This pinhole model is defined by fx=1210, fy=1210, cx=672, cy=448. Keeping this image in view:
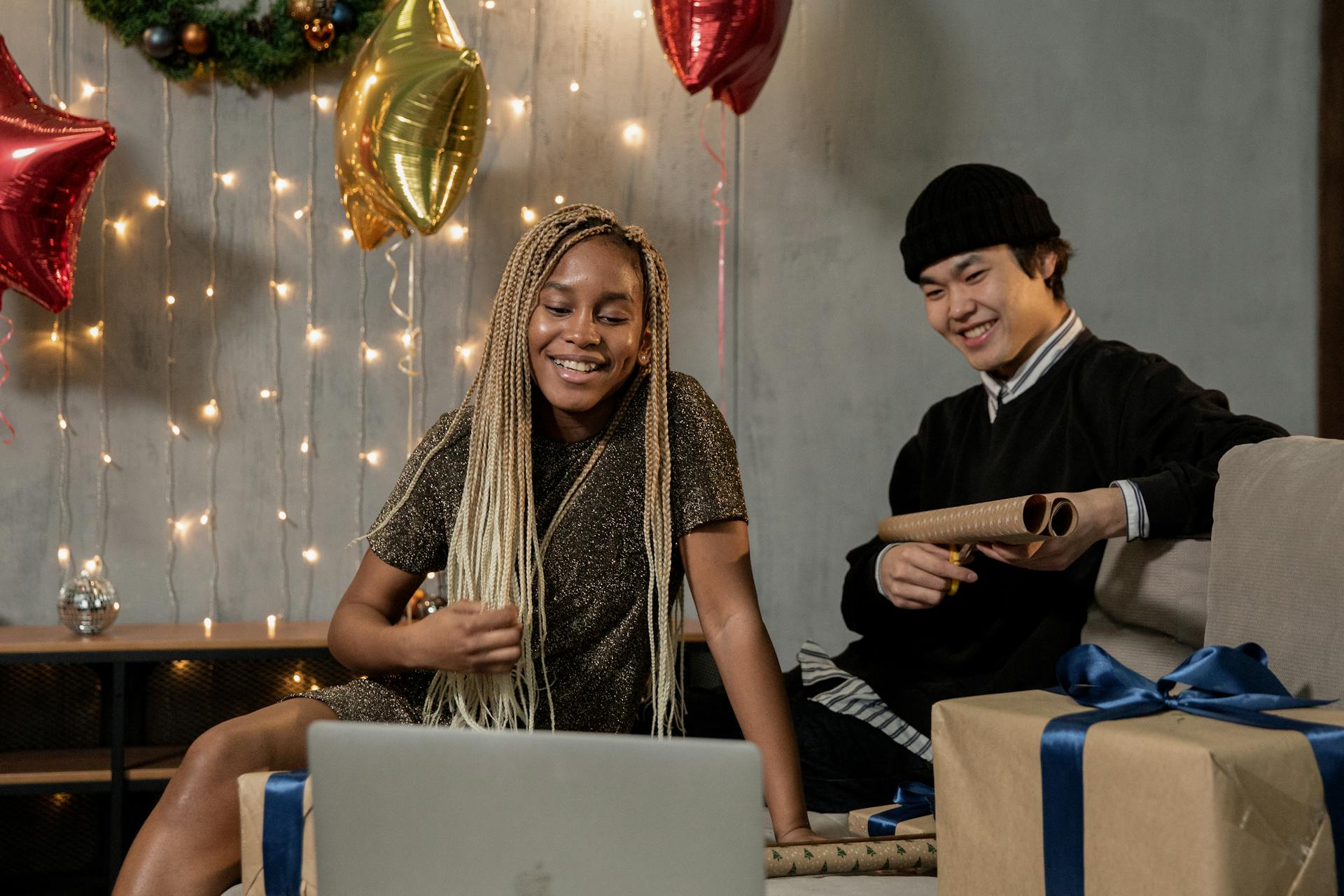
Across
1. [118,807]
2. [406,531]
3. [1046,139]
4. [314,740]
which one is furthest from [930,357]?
[314,740]

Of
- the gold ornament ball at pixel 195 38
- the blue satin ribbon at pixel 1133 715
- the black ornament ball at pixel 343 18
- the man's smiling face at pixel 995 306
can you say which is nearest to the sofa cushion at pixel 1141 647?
the man's smiling face at pixel 995 306

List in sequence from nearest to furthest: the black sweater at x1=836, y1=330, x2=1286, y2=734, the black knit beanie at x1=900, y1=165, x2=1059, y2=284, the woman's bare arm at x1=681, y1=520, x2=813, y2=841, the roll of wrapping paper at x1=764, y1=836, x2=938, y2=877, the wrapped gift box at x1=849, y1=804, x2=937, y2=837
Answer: the roll of wrapping paper at x1=764, y1=836, x2=938, y2=877 < the wrapped gift box at x1=849, y1=804, x2=937, y2=837 < the woman's bare arm at x1=681, y1=520, x2=813, y2=841 < the black sweater at x1=836, y1=330, x2=1286, y2=734 < the black knit beanie at x1=900, y1=165, x2=1059, y2=284

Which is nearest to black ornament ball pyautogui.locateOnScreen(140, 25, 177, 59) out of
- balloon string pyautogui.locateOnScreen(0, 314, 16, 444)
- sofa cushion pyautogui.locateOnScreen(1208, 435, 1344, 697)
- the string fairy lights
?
the string fairy lights

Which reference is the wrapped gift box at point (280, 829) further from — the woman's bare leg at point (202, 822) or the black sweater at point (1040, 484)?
the black sweater at point (1040, 484)

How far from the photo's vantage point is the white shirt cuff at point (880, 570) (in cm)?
179

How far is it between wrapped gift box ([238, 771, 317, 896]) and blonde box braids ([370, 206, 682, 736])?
0.47m

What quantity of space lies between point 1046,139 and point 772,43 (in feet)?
3.12

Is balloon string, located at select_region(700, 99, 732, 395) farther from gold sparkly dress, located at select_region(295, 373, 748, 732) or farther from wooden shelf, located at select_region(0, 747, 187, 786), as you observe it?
wooden shelf, located at select_region(0, 747, 187, 786)

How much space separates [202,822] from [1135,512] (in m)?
1.15

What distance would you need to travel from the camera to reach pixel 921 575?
5.32 ft

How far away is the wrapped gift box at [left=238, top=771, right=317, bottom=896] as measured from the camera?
1.02m

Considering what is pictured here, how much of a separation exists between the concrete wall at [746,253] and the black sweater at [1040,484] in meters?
0.81

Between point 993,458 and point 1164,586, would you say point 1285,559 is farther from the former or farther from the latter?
point 993,458

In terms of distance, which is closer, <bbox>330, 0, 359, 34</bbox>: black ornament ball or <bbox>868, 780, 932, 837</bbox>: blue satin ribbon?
<bbox>868, 780, 932, 837</bbox>: blue satin ribbon
